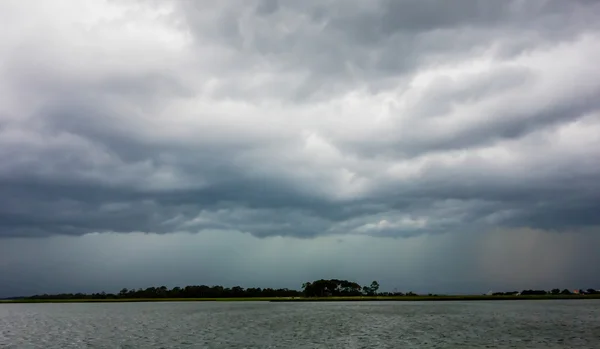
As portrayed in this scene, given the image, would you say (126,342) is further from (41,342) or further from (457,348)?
(457,348)

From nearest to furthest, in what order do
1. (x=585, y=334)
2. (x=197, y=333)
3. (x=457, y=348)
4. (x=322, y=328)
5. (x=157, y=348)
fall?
(x=457, y=348)
(x=157, y=348)
(x=585, y=334)
(x=197, y=333)
(x=322, y=328)

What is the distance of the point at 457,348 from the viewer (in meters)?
56.1

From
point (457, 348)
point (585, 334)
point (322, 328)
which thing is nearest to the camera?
point (457, 348)

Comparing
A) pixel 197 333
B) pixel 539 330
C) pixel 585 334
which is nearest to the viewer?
pixel 585 334

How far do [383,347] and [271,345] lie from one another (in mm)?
13948

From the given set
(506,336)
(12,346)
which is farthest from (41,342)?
(506,336)

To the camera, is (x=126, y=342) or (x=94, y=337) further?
(x=94, y=337)

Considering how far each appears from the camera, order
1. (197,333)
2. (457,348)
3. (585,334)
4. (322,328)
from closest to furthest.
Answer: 1. (457,348)
2. (585,334)
3. (197,333)
4. (322,328)

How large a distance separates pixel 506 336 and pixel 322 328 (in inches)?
1220

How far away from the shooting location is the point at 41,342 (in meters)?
69.3

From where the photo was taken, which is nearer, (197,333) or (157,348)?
(157,348)

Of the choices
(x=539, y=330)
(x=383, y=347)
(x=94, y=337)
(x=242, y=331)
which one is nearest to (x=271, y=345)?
(x=383, y=347)

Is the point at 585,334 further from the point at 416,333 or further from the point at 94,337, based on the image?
the point at 94,337

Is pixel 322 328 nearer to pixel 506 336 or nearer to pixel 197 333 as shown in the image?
pixel 197 333
